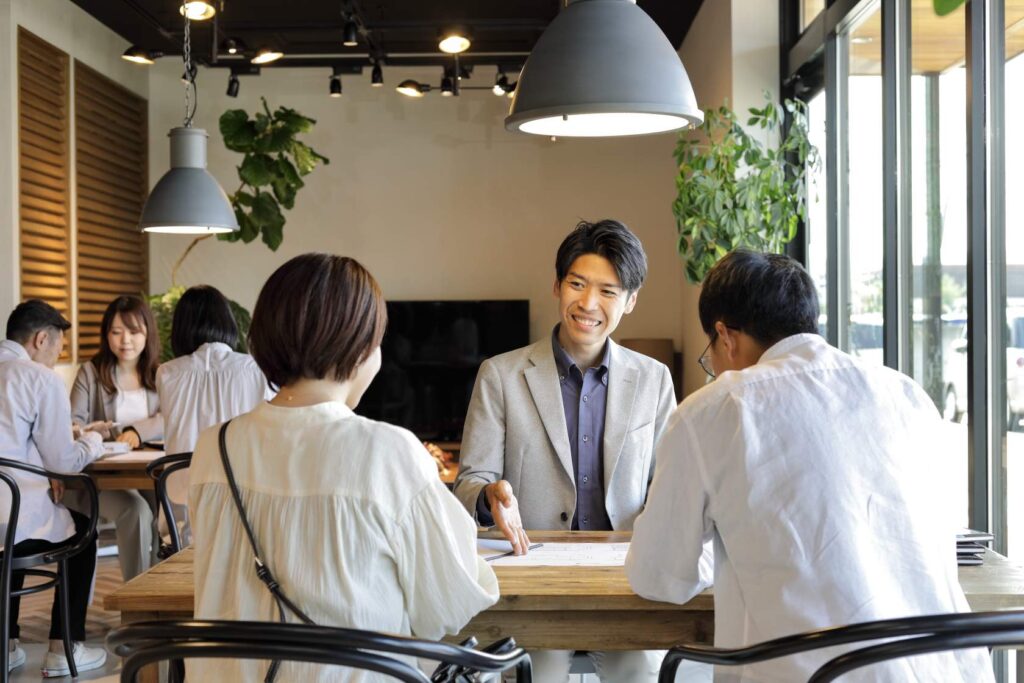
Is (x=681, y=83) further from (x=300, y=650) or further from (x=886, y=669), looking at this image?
(x=300, y=650)

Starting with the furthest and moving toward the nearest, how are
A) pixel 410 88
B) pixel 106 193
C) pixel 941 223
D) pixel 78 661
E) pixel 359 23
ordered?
pixel 410 88 → pixel 106 193 → pixel 359 23 → pixel 78 661 → pixel 941 223

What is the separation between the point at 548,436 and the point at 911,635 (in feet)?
4.69

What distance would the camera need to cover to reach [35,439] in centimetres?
398

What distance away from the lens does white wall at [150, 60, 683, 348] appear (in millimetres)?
8516

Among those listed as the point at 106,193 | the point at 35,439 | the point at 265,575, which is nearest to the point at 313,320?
the point at 265,575

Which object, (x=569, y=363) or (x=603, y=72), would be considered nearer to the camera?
(x=603, y=72)

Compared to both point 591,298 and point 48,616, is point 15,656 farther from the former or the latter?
point 591,298

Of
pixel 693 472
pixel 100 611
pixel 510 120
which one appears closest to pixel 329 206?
pixel 100 611

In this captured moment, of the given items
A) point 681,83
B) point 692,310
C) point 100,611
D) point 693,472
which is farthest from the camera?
point 692,310

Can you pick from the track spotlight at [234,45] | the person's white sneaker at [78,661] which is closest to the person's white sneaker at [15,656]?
the person's white sneaker at [78,661]

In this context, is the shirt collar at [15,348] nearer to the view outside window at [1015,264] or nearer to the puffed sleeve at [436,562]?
the puffed sleeve at [436,562]

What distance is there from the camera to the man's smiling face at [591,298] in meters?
2.69

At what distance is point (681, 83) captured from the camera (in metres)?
2.22

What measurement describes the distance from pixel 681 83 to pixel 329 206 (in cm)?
662
